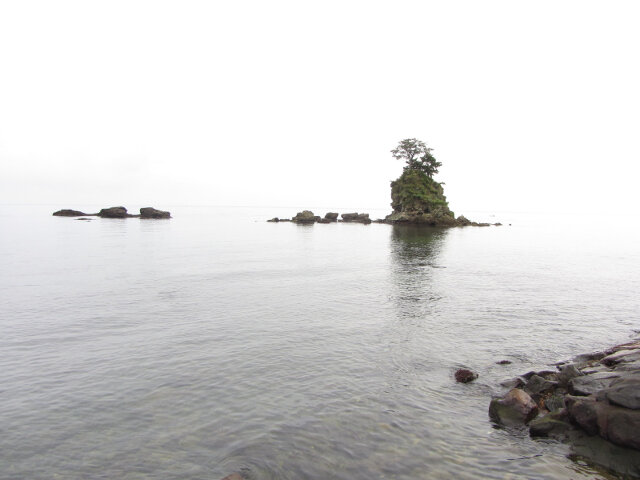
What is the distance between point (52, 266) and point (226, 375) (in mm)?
41917

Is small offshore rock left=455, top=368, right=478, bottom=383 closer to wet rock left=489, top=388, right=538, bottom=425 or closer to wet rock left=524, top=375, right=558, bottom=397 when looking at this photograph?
wet rock left=524, top=375, right=558, bottom=397

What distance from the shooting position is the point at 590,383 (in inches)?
546

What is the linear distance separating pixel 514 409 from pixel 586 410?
221 centimetres

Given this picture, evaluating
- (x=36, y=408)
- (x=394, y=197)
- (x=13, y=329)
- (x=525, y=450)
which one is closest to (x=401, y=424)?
(x=525, y=450)

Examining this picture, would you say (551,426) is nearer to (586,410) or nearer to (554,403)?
(586,410)

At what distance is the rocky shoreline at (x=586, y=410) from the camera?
10.8 meters

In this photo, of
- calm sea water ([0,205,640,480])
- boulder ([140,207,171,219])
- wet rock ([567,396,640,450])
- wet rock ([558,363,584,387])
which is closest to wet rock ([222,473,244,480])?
calm sea water ([0,205,640,480])

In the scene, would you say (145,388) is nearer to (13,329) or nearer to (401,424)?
(401,424)

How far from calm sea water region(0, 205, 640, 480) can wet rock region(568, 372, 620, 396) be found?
291 cm

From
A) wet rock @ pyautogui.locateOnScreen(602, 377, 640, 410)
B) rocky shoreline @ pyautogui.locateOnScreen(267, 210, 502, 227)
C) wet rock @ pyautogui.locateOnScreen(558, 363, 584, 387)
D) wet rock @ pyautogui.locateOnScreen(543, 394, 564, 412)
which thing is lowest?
wet rock @ pyautogui.locateOnScreen(543, 394, 564, 412)

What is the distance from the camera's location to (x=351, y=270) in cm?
4794

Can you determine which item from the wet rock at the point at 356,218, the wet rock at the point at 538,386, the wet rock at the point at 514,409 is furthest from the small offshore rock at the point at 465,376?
the wet rock at the point at 356,218

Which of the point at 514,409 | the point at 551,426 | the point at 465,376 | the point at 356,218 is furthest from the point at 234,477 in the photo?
the point at 356,218

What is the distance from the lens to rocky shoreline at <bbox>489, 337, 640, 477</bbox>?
35.3 ft
